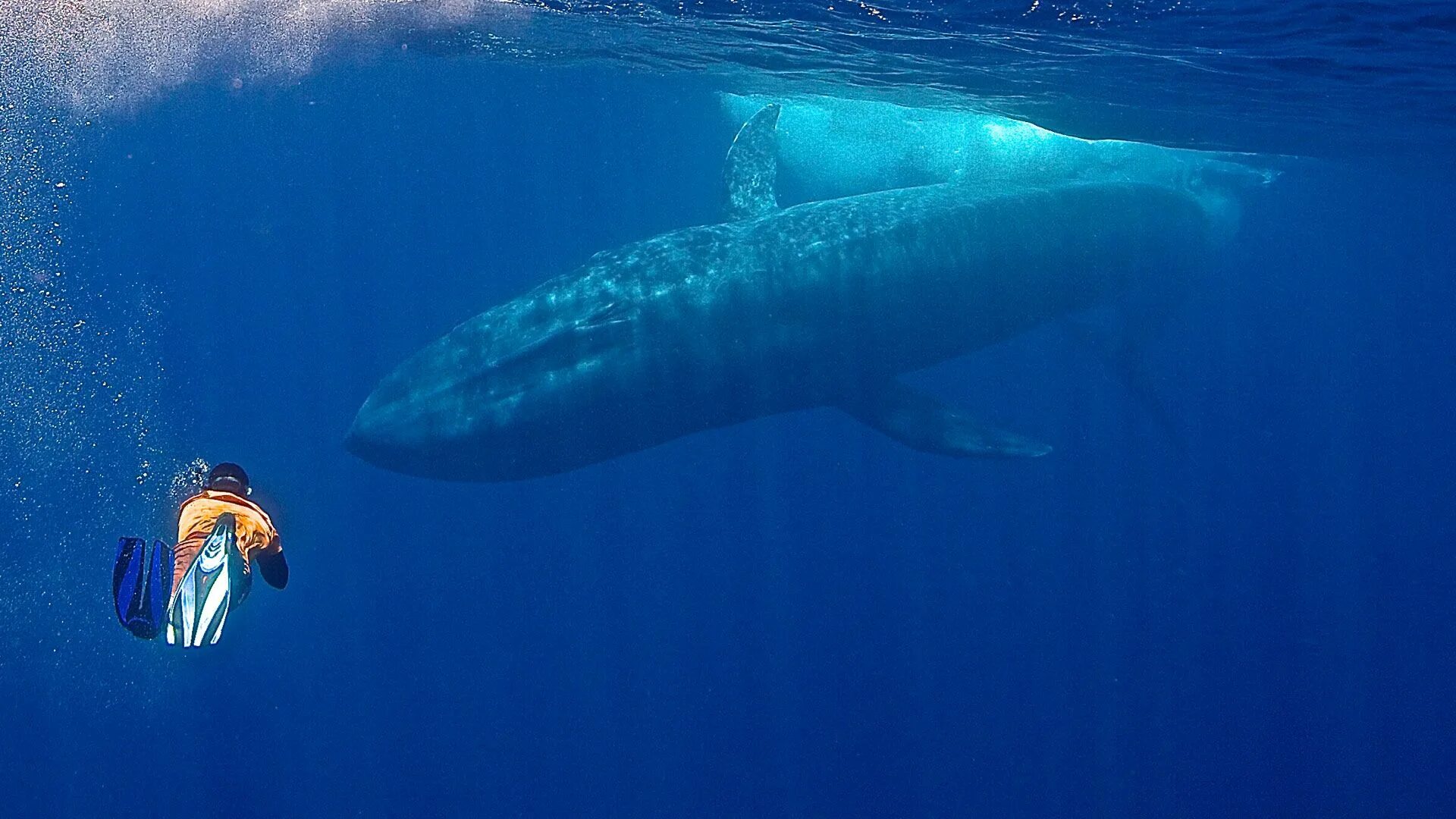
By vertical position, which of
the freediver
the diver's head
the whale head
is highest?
the diver's head

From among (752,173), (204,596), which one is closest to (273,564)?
(204,596)

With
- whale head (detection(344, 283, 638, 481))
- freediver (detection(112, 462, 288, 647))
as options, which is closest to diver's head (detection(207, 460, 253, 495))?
freediver (detection(112, 462, 288, 647))

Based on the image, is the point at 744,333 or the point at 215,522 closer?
the point at 215,522

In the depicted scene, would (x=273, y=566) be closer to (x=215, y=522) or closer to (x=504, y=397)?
(x=215, y=522)

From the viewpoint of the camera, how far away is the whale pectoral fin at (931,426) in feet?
34.1

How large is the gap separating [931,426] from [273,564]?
8055 mm

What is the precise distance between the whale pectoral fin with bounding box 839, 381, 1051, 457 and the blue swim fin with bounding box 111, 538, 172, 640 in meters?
8.27

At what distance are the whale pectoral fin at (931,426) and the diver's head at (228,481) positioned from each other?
775 centimetres

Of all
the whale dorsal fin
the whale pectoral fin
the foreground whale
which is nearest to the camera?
the foreground whale

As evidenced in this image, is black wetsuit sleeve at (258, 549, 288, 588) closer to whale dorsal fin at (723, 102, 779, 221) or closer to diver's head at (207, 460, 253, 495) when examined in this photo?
diver's head at (207, 460, 253, 495)

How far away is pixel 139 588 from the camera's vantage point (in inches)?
150

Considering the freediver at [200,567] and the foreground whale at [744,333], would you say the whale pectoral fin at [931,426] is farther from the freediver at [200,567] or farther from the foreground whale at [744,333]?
the freediver at [200,567]

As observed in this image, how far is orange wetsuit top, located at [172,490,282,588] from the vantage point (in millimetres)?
4098

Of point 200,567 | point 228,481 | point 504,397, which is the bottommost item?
point 504,397
